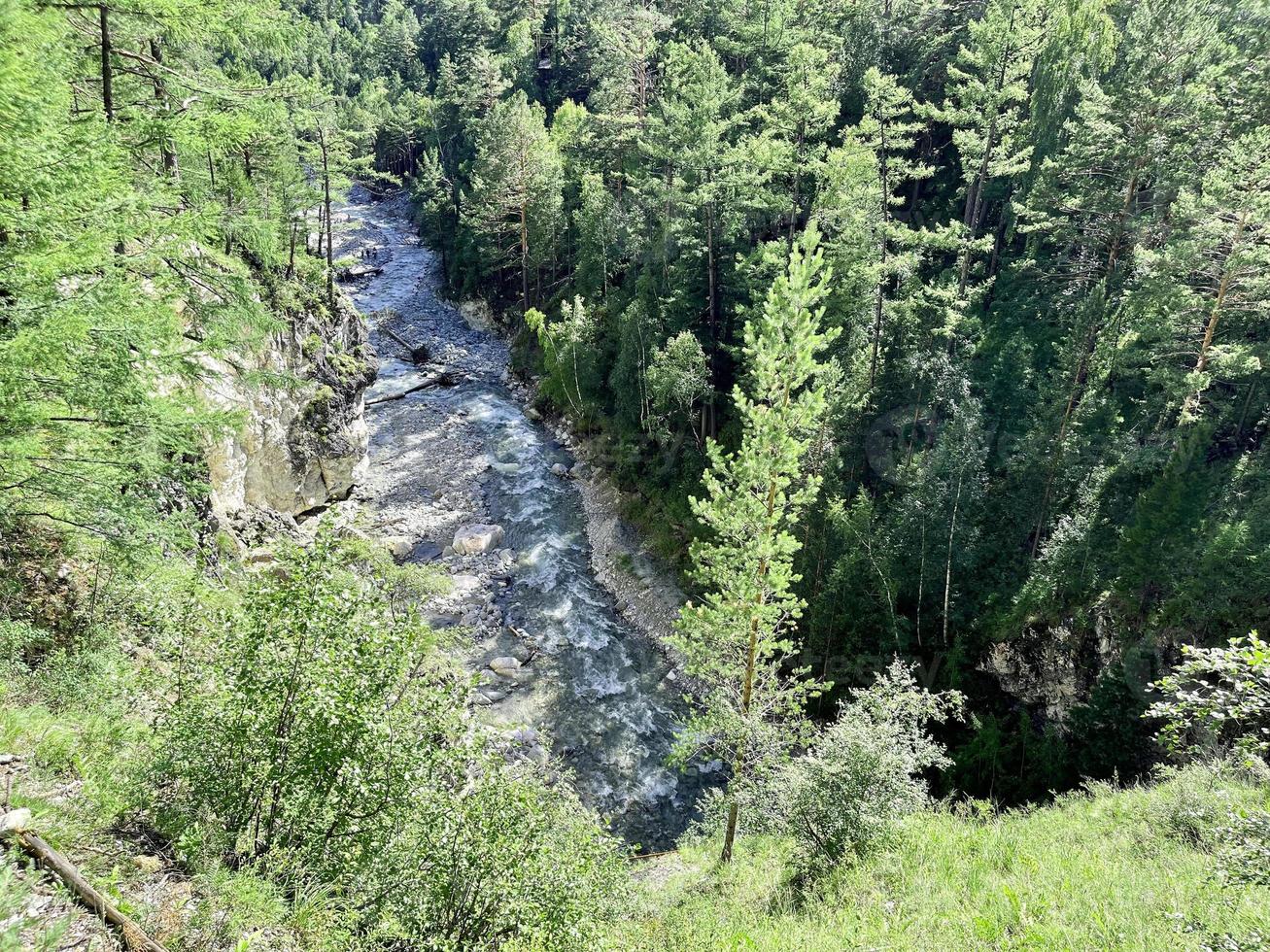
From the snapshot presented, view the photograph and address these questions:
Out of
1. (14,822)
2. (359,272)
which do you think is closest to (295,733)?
(14,822)

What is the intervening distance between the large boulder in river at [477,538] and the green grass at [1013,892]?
1867 centimetres

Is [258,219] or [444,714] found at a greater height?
[258,219]

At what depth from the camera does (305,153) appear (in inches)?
1214

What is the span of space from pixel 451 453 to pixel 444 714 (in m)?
30.1

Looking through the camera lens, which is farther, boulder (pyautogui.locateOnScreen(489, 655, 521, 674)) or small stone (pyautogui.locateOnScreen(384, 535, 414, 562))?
small stone (pyautogui.locateOnScreen(384, 535, 414, 562))

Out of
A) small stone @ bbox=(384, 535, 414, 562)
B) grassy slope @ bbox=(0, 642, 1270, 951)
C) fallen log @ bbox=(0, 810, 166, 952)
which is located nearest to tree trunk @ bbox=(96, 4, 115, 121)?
grassy slope @ bbox=(0, 642, 1270, 951)

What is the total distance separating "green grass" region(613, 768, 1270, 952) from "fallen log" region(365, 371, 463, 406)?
116 feet

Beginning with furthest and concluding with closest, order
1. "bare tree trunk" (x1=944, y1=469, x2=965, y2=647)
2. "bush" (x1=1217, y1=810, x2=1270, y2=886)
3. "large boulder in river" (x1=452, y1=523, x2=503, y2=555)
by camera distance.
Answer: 1. "large boulder in river" (x1=452, y1=523, x2=503, y2=555)
2. "bare tree trunk" (x1=944, y1=469, x2=965, y2=647)
3. "bush" (x1=1217, y1=810, x2=1270, y2=886)

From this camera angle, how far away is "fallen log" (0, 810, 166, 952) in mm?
4816

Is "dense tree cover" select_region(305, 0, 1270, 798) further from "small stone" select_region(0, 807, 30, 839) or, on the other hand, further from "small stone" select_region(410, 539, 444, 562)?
"small stone" select_region(0, 807, 30, 839)

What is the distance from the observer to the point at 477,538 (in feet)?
97.9

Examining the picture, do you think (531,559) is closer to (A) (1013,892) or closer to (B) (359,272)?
(A) (1013,892)

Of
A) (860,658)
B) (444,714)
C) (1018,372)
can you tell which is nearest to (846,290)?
(1018,372)

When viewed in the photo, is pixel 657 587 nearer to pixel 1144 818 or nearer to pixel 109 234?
pixel 1144 818
